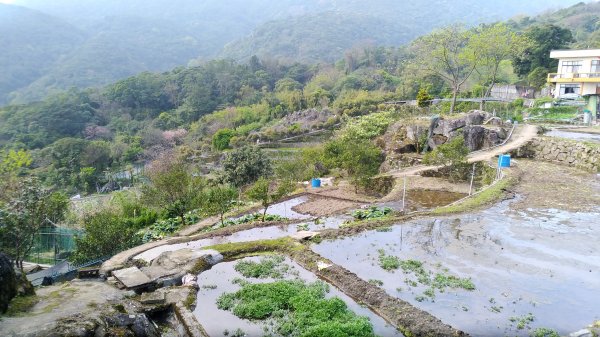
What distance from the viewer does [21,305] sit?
345 inches

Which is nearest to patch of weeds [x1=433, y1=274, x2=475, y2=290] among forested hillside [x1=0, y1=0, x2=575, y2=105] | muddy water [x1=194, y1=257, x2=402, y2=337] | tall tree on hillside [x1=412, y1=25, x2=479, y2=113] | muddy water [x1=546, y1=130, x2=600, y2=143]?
muddy water [x1=194, y1=257, x2=402, y2=337]

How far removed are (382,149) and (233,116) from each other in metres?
34.2

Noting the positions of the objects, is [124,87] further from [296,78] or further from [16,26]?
[16,26]

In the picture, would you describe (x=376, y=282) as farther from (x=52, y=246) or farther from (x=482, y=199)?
(x=52, y=246)

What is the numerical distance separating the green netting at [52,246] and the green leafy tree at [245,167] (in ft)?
34.2

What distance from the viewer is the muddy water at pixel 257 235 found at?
14284 mm

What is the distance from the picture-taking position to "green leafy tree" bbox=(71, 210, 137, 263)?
1456 centimetres

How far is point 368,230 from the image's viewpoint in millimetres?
15539

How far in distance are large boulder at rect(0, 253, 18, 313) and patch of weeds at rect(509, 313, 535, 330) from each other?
9967mm

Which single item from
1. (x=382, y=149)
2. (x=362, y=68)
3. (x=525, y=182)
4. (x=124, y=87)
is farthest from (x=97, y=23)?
(x=525, y=182)

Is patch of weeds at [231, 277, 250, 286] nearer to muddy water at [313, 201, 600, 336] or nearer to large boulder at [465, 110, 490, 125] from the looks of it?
muddy water at [313, 201, 600, 336]

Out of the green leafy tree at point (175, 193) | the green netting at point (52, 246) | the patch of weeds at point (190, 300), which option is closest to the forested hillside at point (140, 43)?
the green leafy tree at point (175, 193)

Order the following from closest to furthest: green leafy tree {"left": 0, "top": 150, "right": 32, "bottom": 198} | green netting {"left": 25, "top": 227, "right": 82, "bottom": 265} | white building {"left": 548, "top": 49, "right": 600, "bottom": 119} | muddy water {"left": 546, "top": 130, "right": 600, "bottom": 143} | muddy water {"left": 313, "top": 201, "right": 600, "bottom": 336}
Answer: muddy water {"left": 313, "top": 201, "right": 600, "bottom": 336}, green netting {"left": 25, "top": 227, "right": 82, "bottom": 265}, green leafy tree {"left": 0, "top": 150, "right": 32, "bottom": 198}, muddy water {"left": 546, "top": 130, "right": 600, "bottom": 143}, white building {"left": 548, "top": 49, "right": 600, "bottom": 119}

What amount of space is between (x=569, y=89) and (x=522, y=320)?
1586 inches
